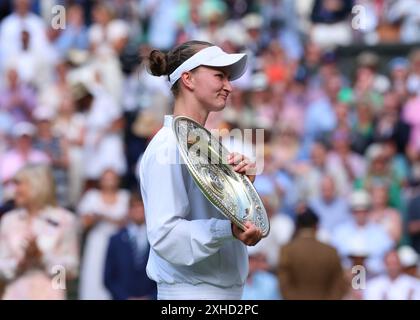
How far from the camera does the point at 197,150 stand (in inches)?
231

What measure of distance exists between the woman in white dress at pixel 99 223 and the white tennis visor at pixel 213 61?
472 cm

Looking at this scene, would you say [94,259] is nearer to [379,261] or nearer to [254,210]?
[379,261]

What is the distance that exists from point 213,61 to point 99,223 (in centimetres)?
544

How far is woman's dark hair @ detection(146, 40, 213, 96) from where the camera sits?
611 centimetres

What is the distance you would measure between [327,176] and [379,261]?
4.38ft

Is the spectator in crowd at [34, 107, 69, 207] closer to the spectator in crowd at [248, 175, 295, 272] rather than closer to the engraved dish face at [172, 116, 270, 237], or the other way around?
the spectator in crowd at [248, 175, 295, 272]

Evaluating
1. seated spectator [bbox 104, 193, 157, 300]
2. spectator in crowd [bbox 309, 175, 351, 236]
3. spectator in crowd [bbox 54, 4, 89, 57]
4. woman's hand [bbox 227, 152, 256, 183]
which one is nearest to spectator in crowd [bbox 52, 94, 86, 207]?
spectator in crowd [bbox 54, 4, 89, 57]

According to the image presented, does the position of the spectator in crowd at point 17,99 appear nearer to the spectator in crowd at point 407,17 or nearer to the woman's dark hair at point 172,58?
the spectator in crowd at point 407,17

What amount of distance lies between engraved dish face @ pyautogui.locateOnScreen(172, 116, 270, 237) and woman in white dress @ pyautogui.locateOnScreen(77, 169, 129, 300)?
186 inches

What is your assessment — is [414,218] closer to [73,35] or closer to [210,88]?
[73,35]

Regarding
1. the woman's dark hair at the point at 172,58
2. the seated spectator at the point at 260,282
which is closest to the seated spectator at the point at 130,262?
the seated spectator at the point at 260,282

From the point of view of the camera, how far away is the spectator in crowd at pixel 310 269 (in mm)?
9938
